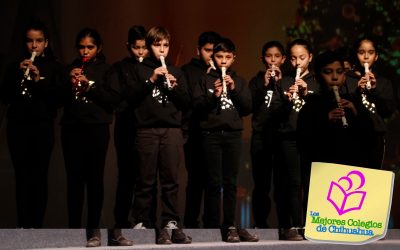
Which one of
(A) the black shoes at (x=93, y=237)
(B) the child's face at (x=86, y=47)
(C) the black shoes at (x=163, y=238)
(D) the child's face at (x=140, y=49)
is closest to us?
(A) the black shoes at (x=93, y=237)

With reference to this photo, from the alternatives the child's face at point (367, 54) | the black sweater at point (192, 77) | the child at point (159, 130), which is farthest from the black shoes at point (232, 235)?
the child's face at point (367, 54)

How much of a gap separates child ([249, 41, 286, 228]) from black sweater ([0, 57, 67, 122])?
53.7 inches

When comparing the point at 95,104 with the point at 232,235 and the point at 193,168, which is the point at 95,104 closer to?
the point at 193,168

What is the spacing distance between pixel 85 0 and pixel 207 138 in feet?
4.73

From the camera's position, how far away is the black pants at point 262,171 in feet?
18.3

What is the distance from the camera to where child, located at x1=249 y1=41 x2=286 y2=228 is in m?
5.58

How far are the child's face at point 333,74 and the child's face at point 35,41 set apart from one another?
74.7 inches

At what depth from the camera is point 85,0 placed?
5828 mm

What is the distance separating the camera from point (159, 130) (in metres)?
4.98

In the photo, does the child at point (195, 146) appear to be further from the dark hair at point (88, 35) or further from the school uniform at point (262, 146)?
the dark hair at point (88, 35)

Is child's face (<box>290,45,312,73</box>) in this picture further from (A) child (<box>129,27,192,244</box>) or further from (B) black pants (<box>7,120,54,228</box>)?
(B) black pants (<box>7,120,54,228</box>)

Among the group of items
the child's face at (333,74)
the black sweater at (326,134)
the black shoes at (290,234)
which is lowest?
the black shoes at (290,234)

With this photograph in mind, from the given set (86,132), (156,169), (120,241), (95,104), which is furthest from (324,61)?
(120,241)

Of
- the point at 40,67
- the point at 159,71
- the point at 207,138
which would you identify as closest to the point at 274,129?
the point at 207,138
